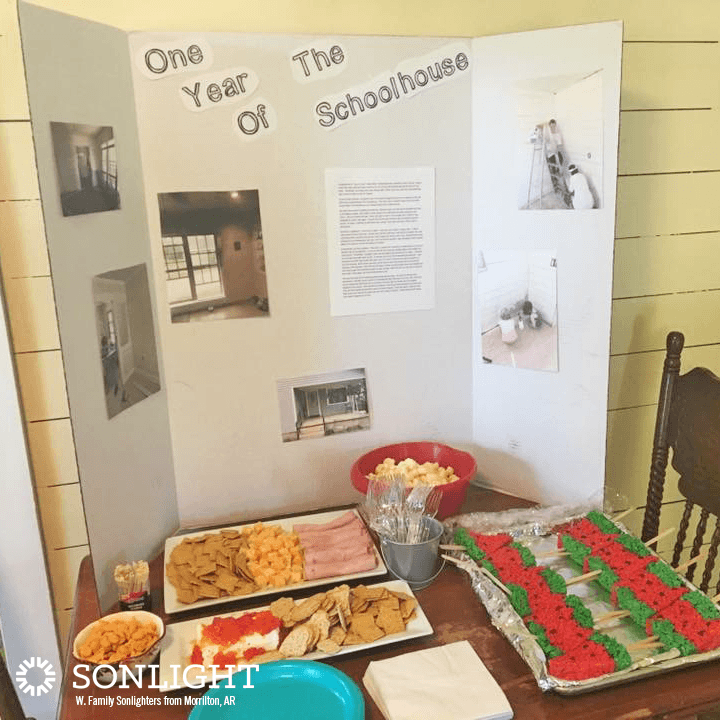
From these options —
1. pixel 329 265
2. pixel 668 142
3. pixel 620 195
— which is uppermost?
pixel 668 142

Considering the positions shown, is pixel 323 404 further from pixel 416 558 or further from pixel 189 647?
pixel 189 647

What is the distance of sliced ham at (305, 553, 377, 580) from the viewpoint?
1228 millimetres

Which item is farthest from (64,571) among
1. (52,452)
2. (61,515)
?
(52,452)

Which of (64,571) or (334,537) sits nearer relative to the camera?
(334,537)

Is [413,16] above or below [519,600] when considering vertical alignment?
above

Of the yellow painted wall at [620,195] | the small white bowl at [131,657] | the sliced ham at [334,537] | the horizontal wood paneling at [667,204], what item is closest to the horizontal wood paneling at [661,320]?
the yellow painted wall at [620,195]

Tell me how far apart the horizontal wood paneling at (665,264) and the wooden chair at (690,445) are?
0.81 ft

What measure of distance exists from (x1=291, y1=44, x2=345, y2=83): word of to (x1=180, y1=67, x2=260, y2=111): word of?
0.26ft

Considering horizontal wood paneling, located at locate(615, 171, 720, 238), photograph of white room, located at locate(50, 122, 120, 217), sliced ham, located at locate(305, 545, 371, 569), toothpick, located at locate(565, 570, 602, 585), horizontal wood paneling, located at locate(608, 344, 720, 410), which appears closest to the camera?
photograph of white room, located at locate(50, 122, 120, 217)

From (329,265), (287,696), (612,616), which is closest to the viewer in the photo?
(287,696)

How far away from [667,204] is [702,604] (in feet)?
2.93

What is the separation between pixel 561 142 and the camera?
1337mm

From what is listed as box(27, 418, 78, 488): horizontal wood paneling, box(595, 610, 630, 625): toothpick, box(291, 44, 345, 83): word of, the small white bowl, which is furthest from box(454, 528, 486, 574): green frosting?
box(291, 44, 345, 83): word of

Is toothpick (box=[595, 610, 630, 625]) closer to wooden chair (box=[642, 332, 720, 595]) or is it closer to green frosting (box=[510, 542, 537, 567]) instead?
green frosting (box=[510, 542, 537, 567])
